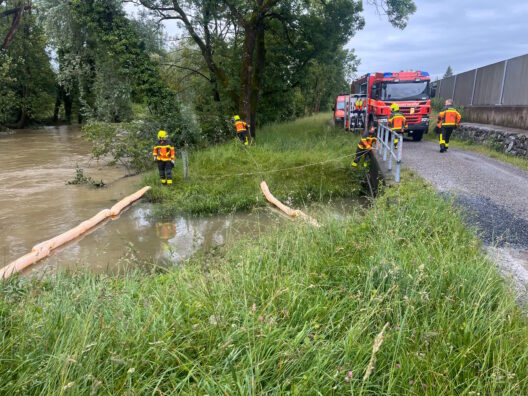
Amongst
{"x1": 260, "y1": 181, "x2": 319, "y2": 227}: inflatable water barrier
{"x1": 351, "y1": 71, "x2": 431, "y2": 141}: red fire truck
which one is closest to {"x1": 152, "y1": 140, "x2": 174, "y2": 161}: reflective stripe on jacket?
{"x1": 260, "y1": 181, "x2": 319, "y2": 227}: inflatable water barrier

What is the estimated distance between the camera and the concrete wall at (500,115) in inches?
495

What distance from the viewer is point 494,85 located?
15352 millimetres

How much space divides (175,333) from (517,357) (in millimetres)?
2257

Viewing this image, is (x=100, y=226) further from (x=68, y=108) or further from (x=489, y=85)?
(x=68, y=108)

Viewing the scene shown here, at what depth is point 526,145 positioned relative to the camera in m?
10.9

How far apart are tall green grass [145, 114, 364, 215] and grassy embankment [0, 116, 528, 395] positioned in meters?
5.60

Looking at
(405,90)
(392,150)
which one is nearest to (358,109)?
(405,90)

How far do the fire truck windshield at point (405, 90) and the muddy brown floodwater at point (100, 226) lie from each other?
24.1 ft

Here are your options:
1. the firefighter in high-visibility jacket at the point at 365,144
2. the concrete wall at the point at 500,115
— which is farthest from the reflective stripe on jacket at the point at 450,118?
the firefighter in high-visibility jacket at the point at 365,144

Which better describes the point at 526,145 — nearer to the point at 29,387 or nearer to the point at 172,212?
the point at 172,212

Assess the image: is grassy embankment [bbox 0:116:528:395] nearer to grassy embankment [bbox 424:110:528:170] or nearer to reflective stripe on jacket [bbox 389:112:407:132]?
grassy embankment [bbox 424:110:528:170]

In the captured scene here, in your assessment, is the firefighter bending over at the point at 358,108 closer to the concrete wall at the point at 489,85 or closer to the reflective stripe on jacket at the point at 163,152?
the concrete wall at the point at 489,85

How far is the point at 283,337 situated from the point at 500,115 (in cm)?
1584

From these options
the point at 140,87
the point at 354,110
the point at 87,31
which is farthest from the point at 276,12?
the point at 87,31
